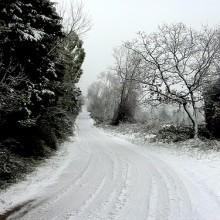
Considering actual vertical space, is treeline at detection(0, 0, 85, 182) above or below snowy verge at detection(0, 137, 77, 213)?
above

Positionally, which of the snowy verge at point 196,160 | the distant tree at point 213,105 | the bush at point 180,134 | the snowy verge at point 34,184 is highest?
the distant tree at point 213,105

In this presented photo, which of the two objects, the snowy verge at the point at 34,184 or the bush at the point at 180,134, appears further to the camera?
the bush at the point at 180,134

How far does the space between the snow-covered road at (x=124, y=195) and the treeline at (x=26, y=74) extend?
2113mm

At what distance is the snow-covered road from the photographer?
705 centimetres

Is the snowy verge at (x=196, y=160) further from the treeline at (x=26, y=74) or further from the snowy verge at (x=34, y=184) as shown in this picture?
the treeline at (x=26, y=74)

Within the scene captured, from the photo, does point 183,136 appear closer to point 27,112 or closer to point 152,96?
point 152,96

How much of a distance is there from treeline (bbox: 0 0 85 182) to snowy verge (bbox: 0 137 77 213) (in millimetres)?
626

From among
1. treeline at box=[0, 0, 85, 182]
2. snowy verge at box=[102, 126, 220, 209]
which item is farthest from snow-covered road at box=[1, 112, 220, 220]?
treeline at box=[0, 0, 85, 182]

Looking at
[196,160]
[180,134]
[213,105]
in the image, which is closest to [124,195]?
Result: [196,160]

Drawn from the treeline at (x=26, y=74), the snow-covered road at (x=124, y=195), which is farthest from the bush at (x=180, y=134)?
the treeline at (x=26, y=74)

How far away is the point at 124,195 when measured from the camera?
8547 millimetres

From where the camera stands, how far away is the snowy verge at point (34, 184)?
8202mm

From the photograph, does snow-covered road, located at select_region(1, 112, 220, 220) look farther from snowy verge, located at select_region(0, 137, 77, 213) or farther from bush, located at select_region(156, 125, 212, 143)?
bush, located at select_region(156, 125, 212, 143)

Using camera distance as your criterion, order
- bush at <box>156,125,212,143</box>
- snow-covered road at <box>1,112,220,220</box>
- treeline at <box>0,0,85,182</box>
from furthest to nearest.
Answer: bush at <box>156,125,212,143</box> → treeline at <box>0,0,85,182</box> → snow-covered road at <box>1,112,220,220</box>
